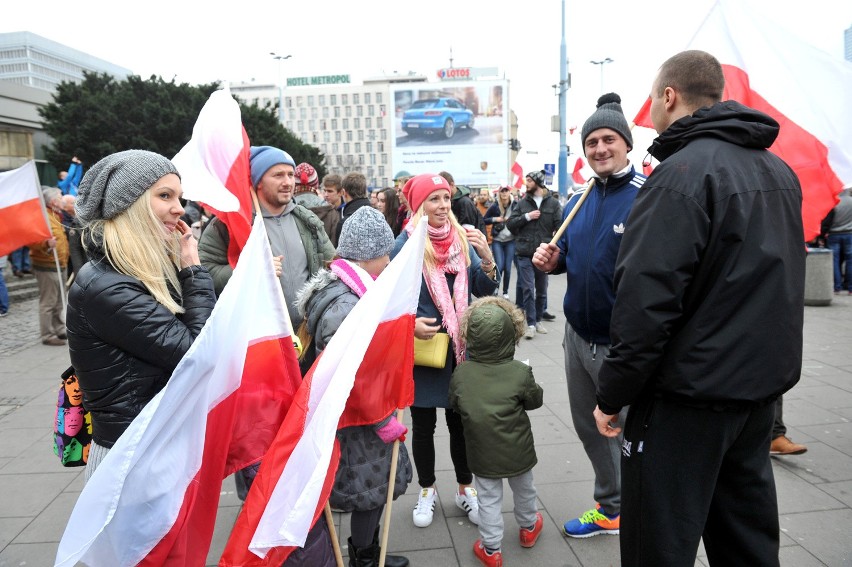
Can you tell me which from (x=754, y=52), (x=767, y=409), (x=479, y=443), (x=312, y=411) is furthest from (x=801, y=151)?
(x=312, y=411)

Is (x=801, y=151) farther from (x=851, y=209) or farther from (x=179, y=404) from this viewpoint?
(x=851, y=209)

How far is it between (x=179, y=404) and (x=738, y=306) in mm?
1879

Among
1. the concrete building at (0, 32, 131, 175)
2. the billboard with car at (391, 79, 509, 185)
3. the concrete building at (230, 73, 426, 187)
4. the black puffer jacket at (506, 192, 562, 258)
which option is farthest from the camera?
the concrete building at (230, 73, 426, 187)

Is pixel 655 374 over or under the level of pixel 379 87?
under

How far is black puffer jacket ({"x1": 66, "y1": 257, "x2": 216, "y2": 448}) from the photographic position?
209 centimetres

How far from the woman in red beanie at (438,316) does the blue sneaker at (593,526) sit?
53cm

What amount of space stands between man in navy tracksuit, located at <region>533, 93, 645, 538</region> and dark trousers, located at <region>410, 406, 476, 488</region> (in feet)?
2.18

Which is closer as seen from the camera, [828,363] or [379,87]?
[828,363]

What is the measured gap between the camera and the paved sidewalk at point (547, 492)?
10.0 feet

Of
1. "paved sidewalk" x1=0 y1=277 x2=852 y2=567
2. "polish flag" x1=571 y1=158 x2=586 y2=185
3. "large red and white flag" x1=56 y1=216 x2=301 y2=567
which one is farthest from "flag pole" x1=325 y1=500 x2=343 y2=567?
"polish flag" x1=571 y1=158 x2=586 y2=185

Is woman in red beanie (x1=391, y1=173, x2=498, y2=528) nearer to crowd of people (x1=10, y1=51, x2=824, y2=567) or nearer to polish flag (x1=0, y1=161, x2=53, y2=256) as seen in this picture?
crowd of people (x1=10, y1=51, x2=824, y2=567)

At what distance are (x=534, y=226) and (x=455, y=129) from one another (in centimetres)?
3655

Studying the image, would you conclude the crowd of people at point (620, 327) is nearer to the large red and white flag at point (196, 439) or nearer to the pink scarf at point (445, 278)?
the large red and white flag at point (196, 439)

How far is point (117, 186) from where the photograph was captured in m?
2.21
